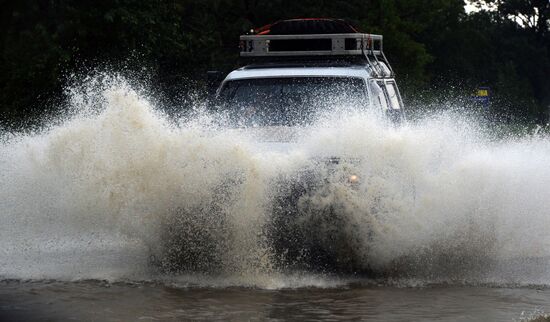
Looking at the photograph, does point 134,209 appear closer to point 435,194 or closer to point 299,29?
point 435,194

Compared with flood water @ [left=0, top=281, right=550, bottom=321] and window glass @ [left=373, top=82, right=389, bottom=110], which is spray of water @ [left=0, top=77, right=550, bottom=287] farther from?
flood water @ [left=0, top=281, right=550, bottom=321]

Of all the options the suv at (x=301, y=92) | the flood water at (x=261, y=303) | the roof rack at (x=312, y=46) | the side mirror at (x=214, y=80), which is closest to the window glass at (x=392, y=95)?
the suv at (x=301, y=92)

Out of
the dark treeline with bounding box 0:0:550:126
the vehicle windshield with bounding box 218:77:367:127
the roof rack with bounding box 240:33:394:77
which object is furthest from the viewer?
the dark treeline with bounding box 0:0:550:126

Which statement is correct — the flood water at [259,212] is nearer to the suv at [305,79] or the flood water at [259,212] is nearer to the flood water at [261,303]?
the flood water at [261,303]

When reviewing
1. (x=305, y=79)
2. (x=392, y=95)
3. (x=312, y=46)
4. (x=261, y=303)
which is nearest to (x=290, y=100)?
(x=305, y=79)

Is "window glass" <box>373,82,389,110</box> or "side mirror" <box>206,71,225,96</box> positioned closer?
"window glass" <box>373,82,389,110</box>

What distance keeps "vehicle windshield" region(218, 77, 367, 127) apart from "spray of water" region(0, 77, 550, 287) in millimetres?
392

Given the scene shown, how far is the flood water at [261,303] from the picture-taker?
31.3 feet

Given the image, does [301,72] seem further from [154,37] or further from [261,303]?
[154,37]

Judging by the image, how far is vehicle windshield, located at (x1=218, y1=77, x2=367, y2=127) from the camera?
1290cm

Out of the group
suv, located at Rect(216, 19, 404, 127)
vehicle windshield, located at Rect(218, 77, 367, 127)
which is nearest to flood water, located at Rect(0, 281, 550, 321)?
vehicle windshield, located at Rect(218, 77, 367, 127)

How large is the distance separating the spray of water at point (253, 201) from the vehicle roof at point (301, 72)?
2.69 ft

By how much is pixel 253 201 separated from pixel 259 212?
→ 138mm

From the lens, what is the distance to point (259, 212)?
1141 cm
